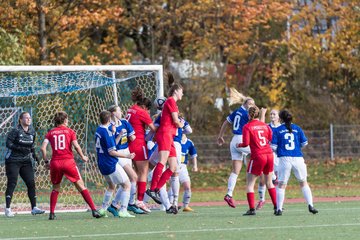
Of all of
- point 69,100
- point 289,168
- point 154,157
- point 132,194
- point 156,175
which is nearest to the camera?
point 289,168

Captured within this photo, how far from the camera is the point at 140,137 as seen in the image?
1750cm

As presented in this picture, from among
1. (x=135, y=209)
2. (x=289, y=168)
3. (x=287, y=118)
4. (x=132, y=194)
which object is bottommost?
(x=135, y=209)

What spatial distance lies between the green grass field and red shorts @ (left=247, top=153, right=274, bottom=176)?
0.69 m

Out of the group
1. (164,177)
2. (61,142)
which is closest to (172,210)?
(164,177)

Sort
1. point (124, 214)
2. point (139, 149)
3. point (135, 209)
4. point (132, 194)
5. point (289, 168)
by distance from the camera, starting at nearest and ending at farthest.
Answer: point (289, 168), point (124, 214), point (139, 149), point (135, 209), point (132, 194)

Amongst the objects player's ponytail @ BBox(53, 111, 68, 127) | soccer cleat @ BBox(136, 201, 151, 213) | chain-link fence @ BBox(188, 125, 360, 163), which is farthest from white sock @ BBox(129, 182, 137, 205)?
chain-link fence @ BBox(188, 125, 360, 163)

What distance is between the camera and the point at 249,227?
14102mm

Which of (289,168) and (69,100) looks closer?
(289,168)

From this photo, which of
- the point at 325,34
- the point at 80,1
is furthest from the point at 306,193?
the point at 325,34

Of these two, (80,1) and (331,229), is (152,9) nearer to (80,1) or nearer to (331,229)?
(80,1)

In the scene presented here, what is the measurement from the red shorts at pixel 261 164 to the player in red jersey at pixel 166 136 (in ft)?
4.11

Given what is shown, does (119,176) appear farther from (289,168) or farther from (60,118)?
(289,168)

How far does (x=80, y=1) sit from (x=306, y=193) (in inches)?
661

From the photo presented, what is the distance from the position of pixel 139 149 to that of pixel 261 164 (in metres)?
2.13
